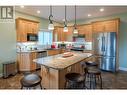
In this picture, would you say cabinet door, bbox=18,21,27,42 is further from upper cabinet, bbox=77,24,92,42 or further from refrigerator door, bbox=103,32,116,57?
refrigerator door, bbox=103,32,116,57

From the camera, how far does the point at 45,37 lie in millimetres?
7250

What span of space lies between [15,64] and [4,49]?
2.44 ft

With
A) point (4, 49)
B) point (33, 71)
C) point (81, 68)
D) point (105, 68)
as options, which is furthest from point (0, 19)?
point (105, 68)

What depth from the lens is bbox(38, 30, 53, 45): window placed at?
691cm

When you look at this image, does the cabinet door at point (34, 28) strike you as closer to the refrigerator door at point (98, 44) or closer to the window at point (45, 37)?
the window at point (45, 37)

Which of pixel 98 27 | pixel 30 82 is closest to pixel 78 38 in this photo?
pixel 98 27

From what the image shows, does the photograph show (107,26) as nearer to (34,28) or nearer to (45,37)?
(34,28)

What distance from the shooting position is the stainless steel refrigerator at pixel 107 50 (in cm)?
522

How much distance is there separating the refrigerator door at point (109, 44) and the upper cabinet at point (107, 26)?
0.86 feet

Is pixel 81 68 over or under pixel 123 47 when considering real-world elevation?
under

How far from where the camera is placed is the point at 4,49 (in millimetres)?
4570

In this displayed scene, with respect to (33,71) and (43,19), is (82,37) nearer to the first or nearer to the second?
(43,19)

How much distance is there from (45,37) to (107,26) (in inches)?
142

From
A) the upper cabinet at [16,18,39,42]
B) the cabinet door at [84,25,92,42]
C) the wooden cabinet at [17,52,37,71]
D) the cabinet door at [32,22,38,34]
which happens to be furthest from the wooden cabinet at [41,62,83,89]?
the cabinet door at [84,25,92,42]
